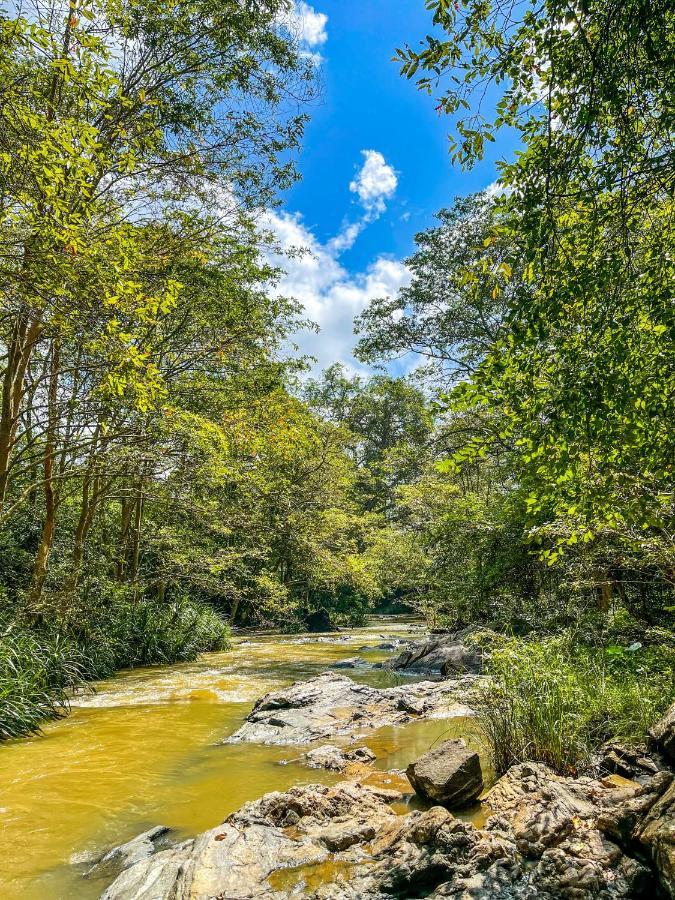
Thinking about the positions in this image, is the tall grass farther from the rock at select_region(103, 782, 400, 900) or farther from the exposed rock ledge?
the exposed rock ledge

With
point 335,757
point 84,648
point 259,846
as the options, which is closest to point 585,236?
point 259,846

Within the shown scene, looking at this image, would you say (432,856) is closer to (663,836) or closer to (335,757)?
(663,836)

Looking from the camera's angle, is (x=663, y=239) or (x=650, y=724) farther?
(x=650, y=724)

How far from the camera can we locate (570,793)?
13.3 ft

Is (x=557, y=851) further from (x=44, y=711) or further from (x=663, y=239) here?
(x=44, y=711)

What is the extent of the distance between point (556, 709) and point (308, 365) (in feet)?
49.0

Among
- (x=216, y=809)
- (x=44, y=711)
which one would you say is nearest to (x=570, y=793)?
(x=216, y=809)

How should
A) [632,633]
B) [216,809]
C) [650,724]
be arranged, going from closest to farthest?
[650,724]
[216,809]
[632,633]

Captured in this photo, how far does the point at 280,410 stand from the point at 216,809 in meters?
9.41

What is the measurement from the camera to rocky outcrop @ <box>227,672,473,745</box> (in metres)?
8.45

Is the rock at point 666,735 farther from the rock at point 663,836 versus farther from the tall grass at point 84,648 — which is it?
the tall grass at point 84,648

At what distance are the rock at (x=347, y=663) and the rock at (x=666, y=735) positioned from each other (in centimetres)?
1201

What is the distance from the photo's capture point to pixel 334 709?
968 cm

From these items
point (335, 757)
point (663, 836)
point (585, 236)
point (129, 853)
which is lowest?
point (335, 757)
